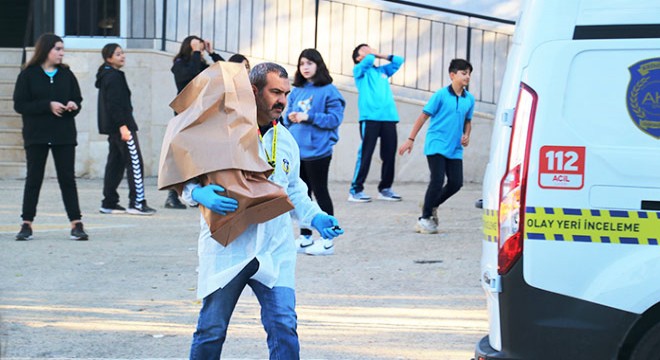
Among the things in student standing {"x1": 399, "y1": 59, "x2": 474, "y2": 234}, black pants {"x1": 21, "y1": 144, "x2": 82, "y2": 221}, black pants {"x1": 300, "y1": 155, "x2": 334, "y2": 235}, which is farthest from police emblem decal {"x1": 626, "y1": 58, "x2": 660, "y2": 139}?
black pants {"x1": 21, "y1": 144, "x2": 82, "y2": 221}

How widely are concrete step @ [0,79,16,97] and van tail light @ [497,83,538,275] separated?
518 inches

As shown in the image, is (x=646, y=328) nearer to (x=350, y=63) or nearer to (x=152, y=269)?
(x=152, y=269)

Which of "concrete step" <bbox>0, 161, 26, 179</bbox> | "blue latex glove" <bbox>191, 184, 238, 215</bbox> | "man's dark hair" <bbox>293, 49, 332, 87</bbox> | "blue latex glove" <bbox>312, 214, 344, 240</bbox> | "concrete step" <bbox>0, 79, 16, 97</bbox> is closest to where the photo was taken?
"blue latex glove" <bbox>191, 184, 238, 215</bbox>

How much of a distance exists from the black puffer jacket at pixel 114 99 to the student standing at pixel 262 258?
7.18 m

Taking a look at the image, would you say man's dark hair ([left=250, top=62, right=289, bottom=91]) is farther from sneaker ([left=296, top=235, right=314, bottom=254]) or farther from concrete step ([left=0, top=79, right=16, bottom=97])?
concrete step ([left=0, top=79, right=16, bottom=97])

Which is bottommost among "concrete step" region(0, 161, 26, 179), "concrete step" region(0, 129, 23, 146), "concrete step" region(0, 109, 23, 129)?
"concrete step" region(0, 161, 26, 179)

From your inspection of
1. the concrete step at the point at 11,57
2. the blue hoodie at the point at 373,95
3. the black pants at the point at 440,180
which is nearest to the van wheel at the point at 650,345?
the black pants at the point at 440,180

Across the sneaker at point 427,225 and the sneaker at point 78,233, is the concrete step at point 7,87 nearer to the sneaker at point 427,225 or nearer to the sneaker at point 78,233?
the sneaker at point 78,233

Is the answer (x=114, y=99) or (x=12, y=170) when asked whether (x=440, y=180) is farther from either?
(x=12, y=170)

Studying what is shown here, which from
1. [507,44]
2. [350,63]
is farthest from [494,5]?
[350,63]

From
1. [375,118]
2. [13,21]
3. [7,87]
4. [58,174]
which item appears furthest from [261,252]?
[13,21]

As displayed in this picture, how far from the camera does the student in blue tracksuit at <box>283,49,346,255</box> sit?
936 centimetres

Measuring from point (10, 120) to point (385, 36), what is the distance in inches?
230

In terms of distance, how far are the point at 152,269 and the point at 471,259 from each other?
2.70 m
